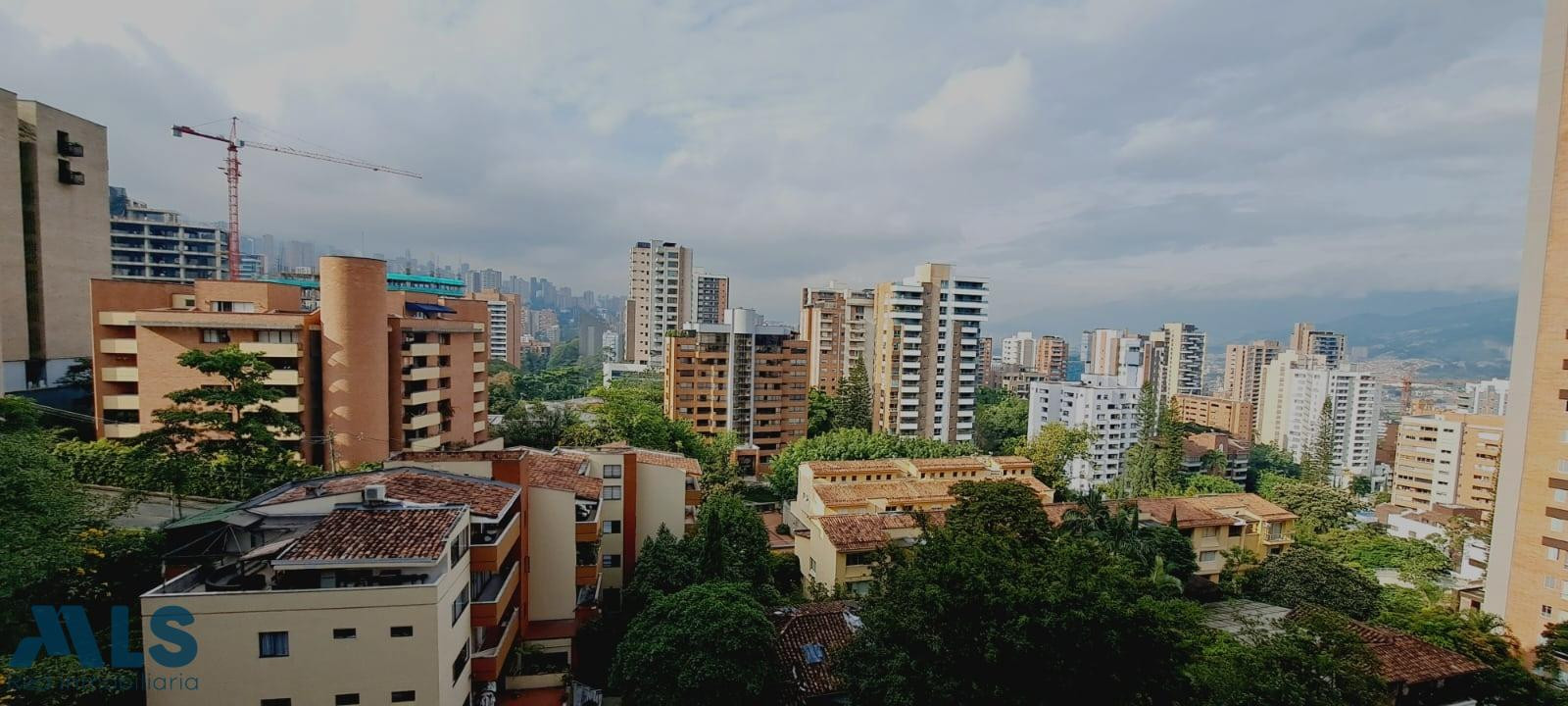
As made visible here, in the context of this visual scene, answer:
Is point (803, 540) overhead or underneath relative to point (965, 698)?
underneath

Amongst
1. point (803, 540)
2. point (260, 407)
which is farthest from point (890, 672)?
point (260, 407)

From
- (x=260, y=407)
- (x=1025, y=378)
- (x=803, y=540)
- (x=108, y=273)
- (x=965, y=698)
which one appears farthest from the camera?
(x=1025, y=378)

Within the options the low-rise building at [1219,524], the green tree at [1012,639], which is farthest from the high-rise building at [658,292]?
the green tree at [1012,639]

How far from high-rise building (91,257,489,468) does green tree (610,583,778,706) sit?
16319 millimetres

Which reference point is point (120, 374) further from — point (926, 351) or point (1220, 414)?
point (1220, 414)

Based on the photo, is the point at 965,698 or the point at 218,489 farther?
the point at 218,489

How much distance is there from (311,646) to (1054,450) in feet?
135

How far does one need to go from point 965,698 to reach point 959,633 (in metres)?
0.99

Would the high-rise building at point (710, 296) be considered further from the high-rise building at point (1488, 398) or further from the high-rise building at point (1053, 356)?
the high-rise building at point (1488, 398)

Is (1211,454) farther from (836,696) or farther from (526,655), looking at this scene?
(526,655)

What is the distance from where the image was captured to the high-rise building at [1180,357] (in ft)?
311

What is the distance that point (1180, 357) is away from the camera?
9525 cm

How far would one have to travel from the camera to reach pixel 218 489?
1836 centimetres

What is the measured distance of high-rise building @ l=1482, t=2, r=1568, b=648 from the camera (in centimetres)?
2114
